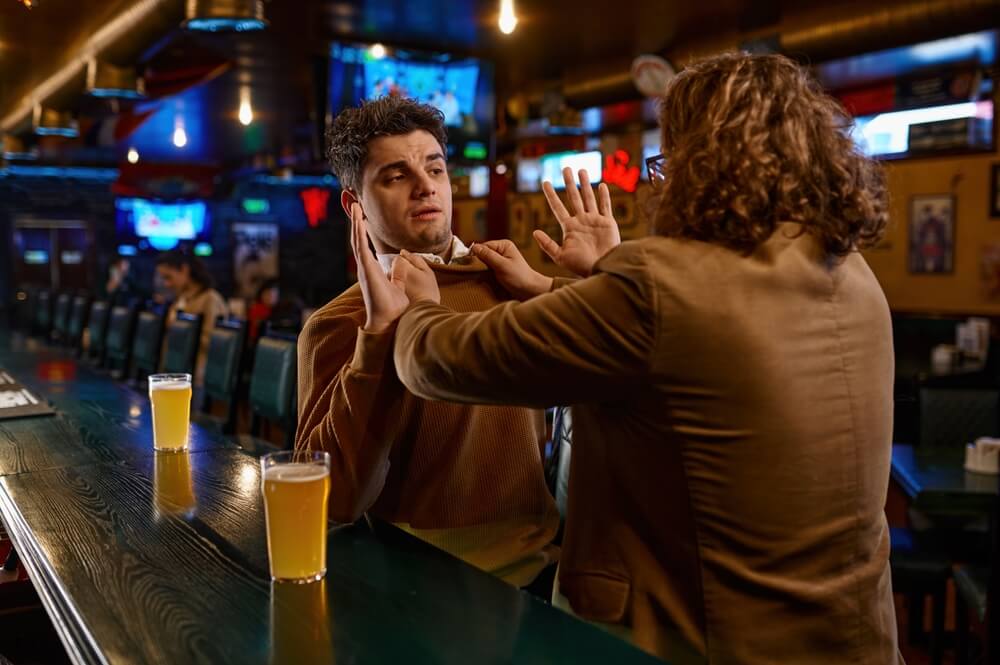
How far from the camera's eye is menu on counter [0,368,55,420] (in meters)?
2.48

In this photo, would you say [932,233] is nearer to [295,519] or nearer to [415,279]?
[415,279]

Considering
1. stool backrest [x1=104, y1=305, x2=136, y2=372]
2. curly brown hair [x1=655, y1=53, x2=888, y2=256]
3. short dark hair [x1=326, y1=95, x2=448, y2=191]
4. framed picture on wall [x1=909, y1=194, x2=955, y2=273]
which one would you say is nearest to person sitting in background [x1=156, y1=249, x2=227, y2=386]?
stool backrest [x1=104, y1=305, x2=136, y2=372]

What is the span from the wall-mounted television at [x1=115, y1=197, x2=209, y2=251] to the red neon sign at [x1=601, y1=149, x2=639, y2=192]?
21.9ft

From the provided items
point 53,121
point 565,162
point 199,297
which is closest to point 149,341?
point 199,297

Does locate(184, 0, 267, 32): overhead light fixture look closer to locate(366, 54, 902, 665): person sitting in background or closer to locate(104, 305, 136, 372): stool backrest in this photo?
locate(104, 305, 136, 372): stool backrest

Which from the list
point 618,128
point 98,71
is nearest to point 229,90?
point 98,71

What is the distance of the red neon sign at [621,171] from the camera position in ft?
28.5

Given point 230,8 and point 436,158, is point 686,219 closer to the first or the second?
point 436,158

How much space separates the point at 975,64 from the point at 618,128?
3664 millimetres

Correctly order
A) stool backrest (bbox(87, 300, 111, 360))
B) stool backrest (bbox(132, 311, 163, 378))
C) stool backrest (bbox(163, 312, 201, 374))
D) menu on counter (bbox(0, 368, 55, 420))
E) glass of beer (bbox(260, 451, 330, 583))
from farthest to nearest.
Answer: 1. stool backrest (bbox(87, 300, 111, 360))
2. stool backrest (bbox(132, 311, 163, 378))
3. stool backrest (bbox(163, 312, 201, 374))
4. menu on counter (bbox(0, 368, 55, 420))
5. glass of beer (bbox(260, 451, 330, 583))

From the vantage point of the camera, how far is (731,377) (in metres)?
0.97

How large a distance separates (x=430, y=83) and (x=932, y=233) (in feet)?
14.5

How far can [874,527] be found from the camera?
3.61ft

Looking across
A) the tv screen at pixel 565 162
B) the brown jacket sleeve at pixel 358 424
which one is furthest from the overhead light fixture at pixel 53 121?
the brown jacket sleeve at pixel 358 424
